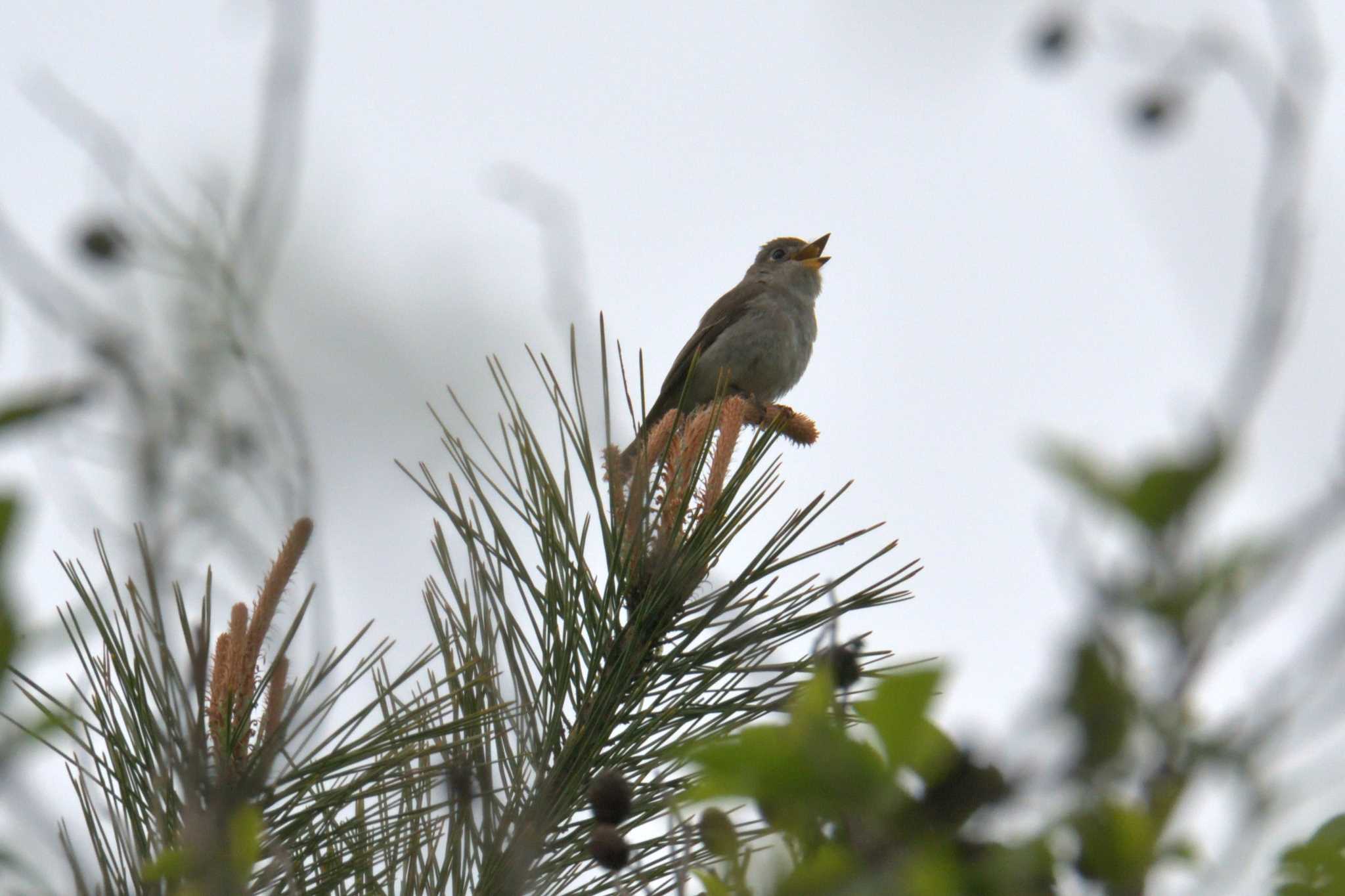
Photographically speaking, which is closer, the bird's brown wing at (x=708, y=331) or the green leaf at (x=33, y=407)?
the green leaf at (x=33, y=407)

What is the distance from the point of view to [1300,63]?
86.7 inches

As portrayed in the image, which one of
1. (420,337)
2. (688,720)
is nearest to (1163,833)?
(688,720)

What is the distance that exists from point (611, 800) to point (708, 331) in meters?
5.29

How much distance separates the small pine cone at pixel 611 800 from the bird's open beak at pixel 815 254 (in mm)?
6033

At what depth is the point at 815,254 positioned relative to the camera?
768 centimetres

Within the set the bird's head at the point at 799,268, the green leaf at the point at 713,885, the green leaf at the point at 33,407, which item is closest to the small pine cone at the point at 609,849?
the green leaf at the point at 713,885

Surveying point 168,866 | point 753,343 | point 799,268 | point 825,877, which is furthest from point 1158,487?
point 799,268

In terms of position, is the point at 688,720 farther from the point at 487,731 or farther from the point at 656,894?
the point at 656,894

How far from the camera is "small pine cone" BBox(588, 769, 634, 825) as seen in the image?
179 centimetres

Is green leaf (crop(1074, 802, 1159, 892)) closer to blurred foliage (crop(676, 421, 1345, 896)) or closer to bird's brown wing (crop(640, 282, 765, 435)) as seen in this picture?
blurred foliage (crop(676, 421, 1345, 896))

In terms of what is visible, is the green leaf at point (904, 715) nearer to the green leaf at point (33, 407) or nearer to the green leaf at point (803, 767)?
the green leaf at point (803, 767)

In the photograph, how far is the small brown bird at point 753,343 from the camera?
6742 millimetres

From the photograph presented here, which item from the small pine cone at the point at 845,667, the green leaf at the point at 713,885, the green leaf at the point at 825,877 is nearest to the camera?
the green leaf at the point at 825,877

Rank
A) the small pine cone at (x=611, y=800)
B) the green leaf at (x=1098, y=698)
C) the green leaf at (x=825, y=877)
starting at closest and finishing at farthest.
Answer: the green leaf at (x=1098, y=698) < the green leaf at (x=825, y=877) < the small pine cone at (x=611, y=800)
